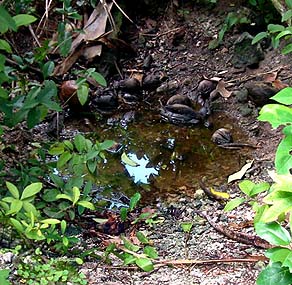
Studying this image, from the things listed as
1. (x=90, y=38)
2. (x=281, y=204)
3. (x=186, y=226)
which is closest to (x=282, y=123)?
(x=281, y=204)

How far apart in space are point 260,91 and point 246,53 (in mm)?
477

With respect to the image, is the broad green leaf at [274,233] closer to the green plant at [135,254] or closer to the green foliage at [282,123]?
the green foliage at [282,123]

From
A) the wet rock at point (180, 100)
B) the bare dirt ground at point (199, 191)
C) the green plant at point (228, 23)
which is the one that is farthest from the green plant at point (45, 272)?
the green plant at point (228, 23)

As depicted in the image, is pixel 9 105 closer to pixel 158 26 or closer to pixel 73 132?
pixel 73 132

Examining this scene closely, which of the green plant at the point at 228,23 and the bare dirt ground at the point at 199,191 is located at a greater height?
the green plant at the point at 228,23

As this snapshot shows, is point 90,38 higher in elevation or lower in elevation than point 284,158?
lower

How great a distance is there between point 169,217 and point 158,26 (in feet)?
6.08

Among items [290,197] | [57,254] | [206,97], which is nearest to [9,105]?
[57,254]

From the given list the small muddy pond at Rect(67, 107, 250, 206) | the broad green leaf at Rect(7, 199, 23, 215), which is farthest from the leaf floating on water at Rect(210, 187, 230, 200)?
the broad green leaf at Rect(7, 199, 23, 215)

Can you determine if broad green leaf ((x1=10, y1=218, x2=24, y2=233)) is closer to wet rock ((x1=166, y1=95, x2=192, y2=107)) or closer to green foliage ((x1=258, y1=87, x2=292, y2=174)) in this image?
green foliage ((x1=258, y1=87, x2=292, y2=174))

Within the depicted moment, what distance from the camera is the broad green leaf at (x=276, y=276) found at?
1075 millimetres

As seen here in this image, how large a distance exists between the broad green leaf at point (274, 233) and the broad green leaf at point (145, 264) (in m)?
0.58

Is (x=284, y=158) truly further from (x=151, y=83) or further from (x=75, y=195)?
(x=151, y=83)

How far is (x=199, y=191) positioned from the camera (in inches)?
96.0
